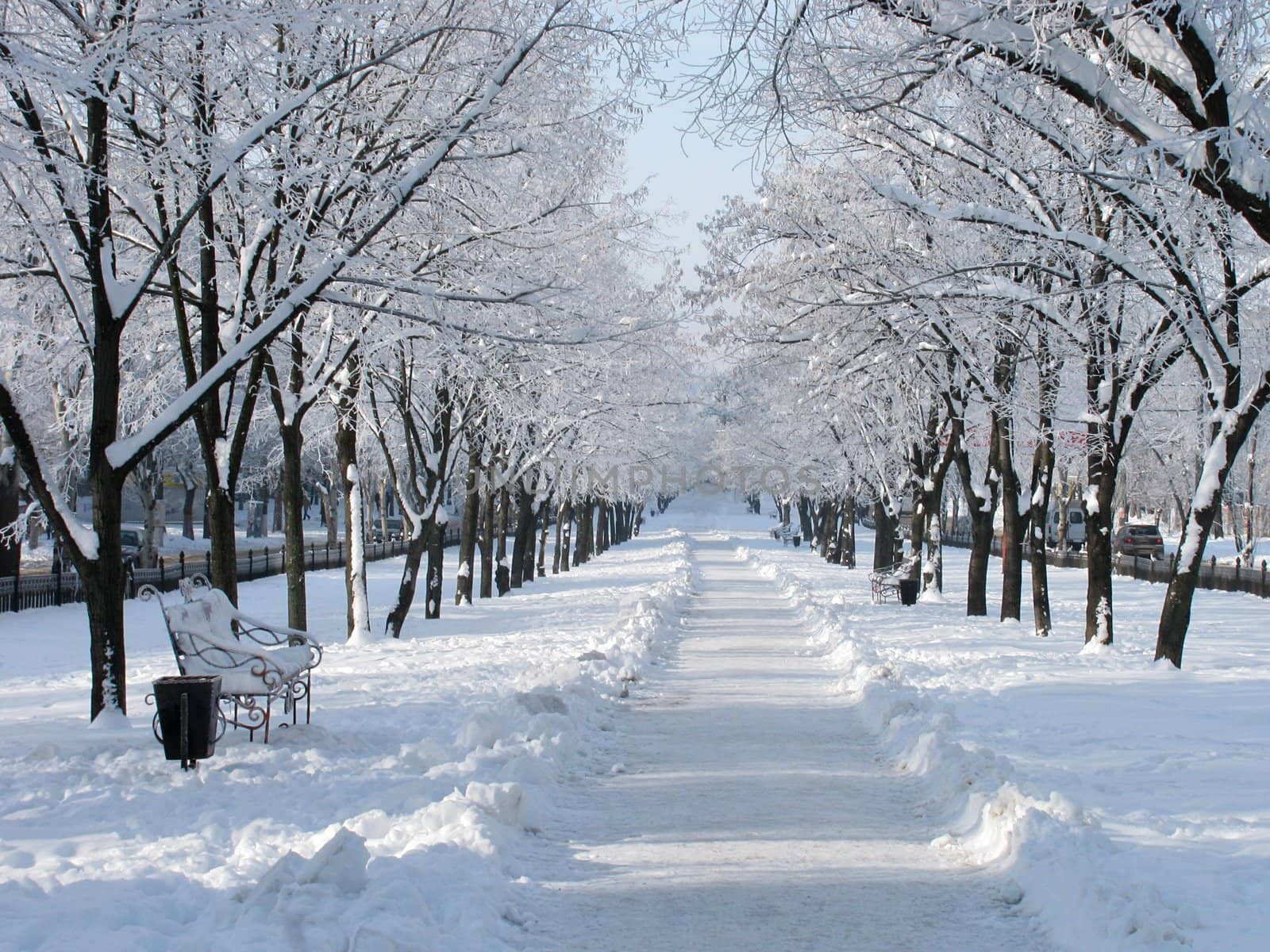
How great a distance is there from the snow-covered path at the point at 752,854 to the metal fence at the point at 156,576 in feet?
32.9

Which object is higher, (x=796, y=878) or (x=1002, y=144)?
(x=1002, y=144)

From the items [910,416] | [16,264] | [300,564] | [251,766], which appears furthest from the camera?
[910,416]

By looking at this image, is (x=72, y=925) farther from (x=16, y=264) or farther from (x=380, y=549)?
(x=380, y=549)

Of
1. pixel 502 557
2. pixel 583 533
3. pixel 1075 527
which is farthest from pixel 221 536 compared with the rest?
pixel 1075 527

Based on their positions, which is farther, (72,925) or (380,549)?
(380,549)

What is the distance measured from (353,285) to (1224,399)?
34.3ft

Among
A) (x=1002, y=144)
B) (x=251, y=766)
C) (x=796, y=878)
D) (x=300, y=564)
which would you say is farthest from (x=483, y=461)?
(x=796, y=878)

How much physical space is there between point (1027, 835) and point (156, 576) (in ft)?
92.3

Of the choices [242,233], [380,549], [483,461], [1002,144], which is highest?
[1002,144]

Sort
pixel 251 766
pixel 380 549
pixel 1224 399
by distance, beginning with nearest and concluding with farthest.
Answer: pixel 251 766
pixel 1224 399
pixel 380 549

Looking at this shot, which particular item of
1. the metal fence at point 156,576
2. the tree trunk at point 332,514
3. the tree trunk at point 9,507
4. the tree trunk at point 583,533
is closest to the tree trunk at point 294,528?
the metal fence at point 156,576

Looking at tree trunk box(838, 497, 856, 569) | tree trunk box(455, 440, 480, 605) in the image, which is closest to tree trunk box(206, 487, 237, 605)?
tree trunk box(455, 440, 480, 605)

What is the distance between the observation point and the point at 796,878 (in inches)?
237

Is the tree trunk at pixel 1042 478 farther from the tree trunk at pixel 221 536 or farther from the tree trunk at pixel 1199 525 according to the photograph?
the tree trunk at pixel 221 536
